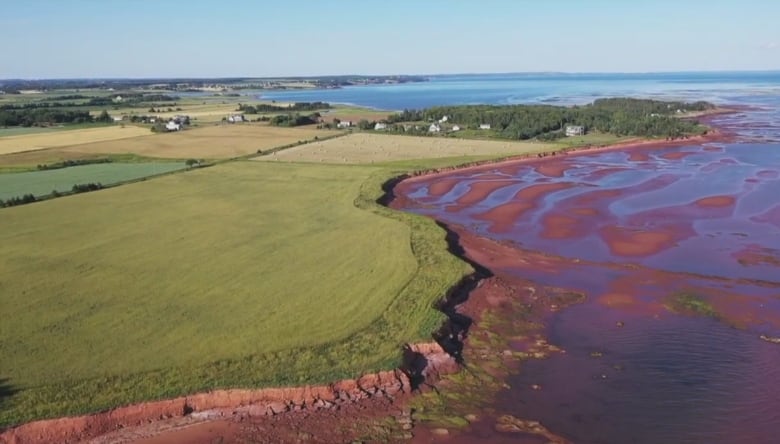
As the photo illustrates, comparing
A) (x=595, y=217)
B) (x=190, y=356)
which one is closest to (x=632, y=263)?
(x=595, y=217)

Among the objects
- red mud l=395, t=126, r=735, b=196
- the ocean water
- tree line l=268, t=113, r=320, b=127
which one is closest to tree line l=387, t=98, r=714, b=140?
red mud l=395, t=126, r=735, b=196

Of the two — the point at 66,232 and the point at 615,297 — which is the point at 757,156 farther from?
the point at 66,232

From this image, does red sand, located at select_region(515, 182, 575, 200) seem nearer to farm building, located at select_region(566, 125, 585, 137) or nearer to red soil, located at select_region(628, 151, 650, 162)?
red soil, located at select_region(628, 151, 650, 162)

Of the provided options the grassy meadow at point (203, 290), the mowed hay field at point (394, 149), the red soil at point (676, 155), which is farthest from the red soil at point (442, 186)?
the red soil at point (676, 155)

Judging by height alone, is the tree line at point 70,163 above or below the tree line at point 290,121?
below

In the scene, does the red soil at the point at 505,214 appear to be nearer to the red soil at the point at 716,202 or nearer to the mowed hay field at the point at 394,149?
the red soil at the point at 716,202

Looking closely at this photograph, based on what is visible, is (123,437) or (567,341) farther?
(567,341)

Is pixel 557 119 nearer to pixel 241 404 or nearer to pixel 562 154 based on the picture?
pixel 562 154

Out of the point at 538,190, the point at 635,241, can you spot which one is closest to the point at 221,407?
the point at 635,241
